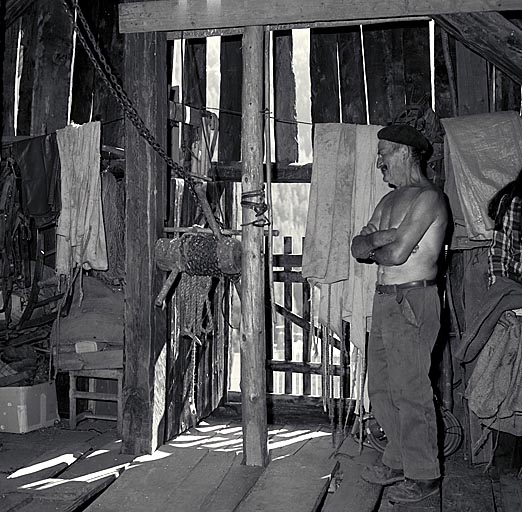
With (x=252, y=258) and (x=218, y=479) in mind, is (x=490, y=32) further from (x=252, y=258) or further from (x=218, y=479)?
(x=218, y=479)

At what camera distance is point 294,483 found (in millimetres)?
5027

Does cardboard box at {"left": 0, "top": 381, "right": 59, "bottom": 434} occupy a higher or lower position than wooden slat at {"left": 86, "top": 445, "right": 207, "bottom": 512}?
higher

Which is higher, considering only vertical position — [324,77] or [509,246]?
[324,77]

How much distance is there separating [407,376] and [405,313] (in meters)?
0.38

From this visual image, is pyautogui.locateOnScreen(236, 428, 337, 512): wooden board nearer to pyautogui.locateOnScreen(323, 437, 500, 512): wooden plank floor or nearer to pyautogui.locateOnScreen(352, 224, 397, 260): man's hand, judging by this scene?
pyautogui.locateOnScreen(323, 437, 500, 512): wooden plank floor

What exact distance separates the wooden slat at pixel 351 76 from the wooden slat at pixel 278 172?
0.56m

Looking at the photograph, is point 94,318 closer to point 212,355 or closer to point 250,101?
point 212,355

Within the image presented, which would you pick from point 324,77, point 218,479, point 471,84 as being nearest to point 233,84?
point 324,77

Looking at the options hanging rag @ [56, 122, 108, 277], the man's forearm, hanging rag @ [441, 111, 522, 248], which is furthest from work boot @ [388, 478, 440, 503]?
hanging rag @ [56, 122, 108, 277]

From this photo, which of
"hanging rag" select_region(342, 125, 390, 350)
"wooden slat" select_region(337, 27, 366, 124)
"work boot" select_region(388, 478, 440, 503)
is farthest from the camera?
"wooden slat" select_region(337, 27, 366, 124)

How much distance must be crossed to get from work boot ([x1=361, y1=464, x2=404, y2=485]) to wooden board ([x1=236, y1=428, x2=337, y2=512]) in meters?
0.25

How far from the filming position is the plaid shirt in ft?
17.8

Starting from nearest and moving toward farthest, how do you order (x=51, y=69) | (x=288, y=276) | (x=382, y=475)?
(x=382, y=475), (x=288, y=276), (x=51, y=69)

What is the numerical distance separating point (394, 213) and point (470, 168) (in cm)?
105
